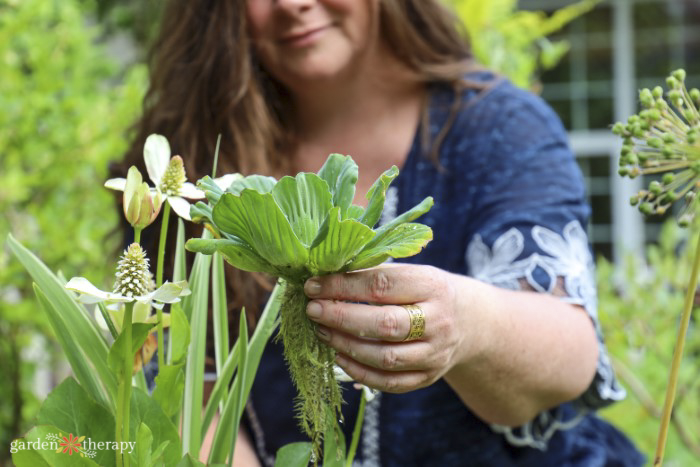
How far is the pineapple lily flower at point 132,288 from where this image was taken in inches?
21.5

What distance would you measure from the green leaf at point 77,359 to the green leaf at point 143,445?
0.39 feet

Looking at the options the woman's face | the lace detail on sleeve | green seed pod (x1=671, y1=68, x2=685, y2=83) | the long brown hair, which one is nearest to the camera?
green seed pod (x1=671, y1=68, x2=685, y2=83)

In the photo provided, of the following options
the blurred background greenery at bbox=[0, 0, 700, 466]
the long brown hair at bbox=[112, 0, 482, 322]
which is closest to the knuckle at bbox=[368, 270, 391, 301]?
the long brown hair at bbox=[112, 0, 482, 322]

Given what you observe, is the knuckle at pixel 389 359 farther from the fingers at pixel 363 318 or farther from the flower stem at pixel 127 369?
the flower stem at pixel 127 369

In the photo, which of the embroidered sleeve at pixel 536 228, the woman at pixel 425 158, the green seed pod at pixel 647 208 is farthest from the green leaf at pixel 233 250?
the embroidered sleeve at pixel 536 228

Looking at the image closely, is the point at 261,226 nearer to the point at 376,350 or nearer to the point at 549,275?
the point at 376,350

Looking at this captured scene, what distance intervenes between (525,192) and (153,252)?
1.83ft

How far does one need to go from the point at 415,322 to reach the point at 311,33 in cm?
77

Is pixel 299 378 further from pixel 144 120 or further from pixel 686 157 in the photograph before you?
pixel 144 120

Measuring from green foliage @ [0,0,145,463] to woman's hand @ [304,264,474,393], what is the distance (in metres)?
1.54

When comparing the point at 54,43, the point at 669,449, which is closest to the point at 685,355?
the point at 669,449

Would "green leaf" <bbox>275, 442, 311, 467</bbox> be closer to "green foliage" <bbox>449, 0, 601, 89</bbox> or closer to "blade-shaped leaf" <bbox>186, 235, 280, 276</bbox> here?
"blade-shaped leaf" <bbox>186, 235, 280, 276</bbox>

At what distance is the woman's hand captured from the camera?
0.59 metres

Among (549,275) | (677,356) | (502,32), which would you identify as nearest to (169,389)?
(677,356)
